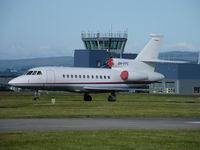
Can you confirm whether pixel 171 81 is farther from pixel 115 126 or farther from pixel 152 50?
pixel 115 126

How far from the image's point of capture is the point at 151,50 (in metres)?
58.0

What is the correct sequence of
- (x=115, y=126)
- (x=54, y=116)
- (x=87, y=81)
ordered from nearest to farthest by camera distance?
(x=115, y=126) < (x=54, y=116) < (x=87, y=81)

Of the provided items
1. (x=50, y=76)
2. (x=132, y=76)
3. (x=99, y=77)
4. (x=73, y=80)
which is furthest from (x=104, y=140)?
(x=132, y=76)

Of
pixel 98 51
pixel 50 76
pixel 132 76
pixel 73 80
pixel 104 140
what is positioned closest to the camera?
pixel 104 140

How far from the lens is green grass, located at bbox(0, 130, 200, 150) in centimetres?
1678

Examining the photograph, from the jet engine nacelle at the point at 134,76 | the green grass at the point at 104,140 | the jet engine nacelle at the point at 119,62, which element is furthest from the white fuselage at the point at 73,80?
the green grass at the point at 104,140

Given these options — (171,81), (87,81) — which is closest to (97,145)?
(87,81)

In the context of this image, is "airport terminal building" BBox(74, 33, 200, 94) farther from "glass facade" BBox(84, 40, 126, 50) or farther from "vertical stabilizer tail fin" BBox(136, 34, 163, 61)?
"vertical stabilizer tail fin" BBox(136, 34, 163, 61)

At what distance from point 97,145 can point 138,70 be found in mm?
40855

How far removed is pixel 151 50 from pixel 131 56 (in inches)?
2575

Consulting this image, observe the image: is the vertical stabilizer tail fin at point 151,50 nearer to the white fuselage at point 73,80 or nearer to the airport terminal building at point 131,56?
the white fuselage at point 73,80

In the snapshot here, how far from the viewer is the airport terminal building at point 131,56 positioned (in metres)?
116

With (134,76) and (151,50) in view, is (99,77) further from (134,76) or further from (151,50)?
(151,50)

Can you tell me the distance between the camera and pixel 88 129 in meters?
22.5
